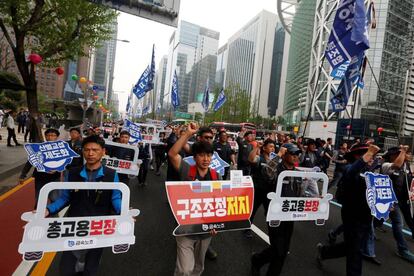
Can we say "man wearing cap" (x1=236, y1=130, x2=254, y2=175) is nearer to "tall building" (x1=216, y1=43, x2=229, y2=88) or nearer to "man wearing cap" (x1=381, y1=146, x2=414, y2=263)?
"man wearing cap" (x1=381, y1=146, x2=414, y2=263)

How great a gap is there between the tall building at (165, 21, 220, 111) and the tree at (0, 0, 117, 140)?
120101 mm

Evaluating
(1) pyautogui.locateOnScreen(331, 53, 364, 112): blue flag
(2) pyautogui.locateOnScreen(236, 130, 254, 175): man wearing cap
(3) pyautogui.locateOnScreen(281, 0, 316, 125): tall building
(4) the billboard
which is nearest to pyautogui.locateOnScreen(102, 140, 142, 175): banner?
(2) pyautogui.locateOnScreen(236, 130, 254, 175): man wearing cap

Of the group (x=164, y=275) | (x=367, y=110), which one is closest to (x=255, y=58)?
(x=367, y=110)

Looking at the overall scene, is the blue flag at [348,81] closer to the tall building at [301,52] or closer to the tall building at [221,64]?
the tall building at [301,52]

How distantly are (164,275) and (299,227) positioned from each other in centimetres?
340

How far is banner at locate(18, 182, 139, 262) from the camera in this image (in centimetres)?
253

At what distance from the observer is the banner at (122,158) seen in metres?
5.95

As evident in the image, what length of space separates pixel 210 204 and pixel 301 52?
87842mm

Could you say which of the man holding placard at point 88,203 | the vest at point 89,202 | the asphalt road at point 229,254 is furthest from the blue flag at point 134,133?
the vest at point 89,202

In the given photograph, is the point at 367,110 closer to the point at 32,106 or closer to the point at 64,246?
the point at 32,106

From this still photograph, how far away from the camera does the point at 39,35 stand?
11.9 metres

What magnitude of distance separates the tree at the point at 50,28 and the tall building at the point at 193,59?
120 meters

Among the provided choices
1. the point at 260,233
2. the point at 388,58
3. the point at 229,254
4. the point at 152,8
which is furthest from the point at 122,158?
the point at 388,58

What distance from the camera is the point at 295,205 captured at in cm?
372
